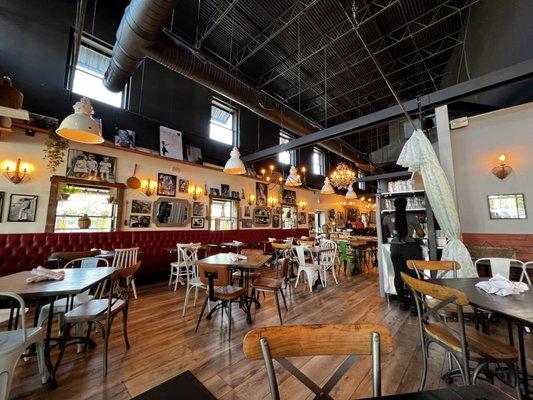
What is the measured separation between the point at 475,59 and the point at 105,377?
8.52 metres

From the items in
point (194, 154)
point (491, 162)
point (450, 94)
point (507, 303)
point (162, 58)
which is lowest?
point (507, 303)

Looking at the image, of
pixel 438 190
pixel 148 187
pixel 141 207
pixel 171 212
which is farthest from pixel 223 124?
pixel 438 190

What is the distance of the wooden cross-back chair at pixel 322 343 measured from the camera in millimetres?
795

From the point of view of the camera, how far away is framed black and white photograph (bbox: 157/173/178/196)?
6156 millimetres

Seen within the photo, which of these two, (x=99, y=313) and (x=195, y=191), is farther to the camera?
(x=195, y=191)

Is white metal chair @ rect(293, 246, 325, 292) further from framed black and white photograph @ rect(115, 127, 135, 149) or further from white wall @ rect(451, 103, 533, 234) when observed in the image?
framed black and white photograph @ rect(115, 127, 135, 149)

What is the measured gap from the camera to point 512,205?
4.10 metres

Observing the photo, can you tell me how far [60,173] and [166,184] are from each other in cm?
219

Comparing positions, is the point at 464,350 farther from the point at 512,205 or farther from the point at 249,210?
the point at 249,210

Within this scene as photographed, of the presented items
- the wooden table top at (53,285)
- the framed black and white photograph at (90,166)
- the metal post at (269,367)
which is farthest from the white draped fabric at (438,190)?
the framed black and white photograph at (90,166)

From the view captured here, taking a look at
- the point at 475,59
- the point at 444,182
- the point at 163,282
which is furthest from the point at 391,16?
the point at 163,282

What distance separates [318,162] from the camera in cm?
1266

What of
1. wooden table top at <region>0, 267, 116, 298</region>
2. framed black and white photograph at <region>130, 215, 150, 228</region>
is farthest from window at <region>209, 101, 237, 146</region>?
wooden table top at <region>0, 267, 116, 298</region>

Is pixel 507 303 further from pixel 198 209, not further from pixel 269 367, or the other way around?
pixel 198 209
